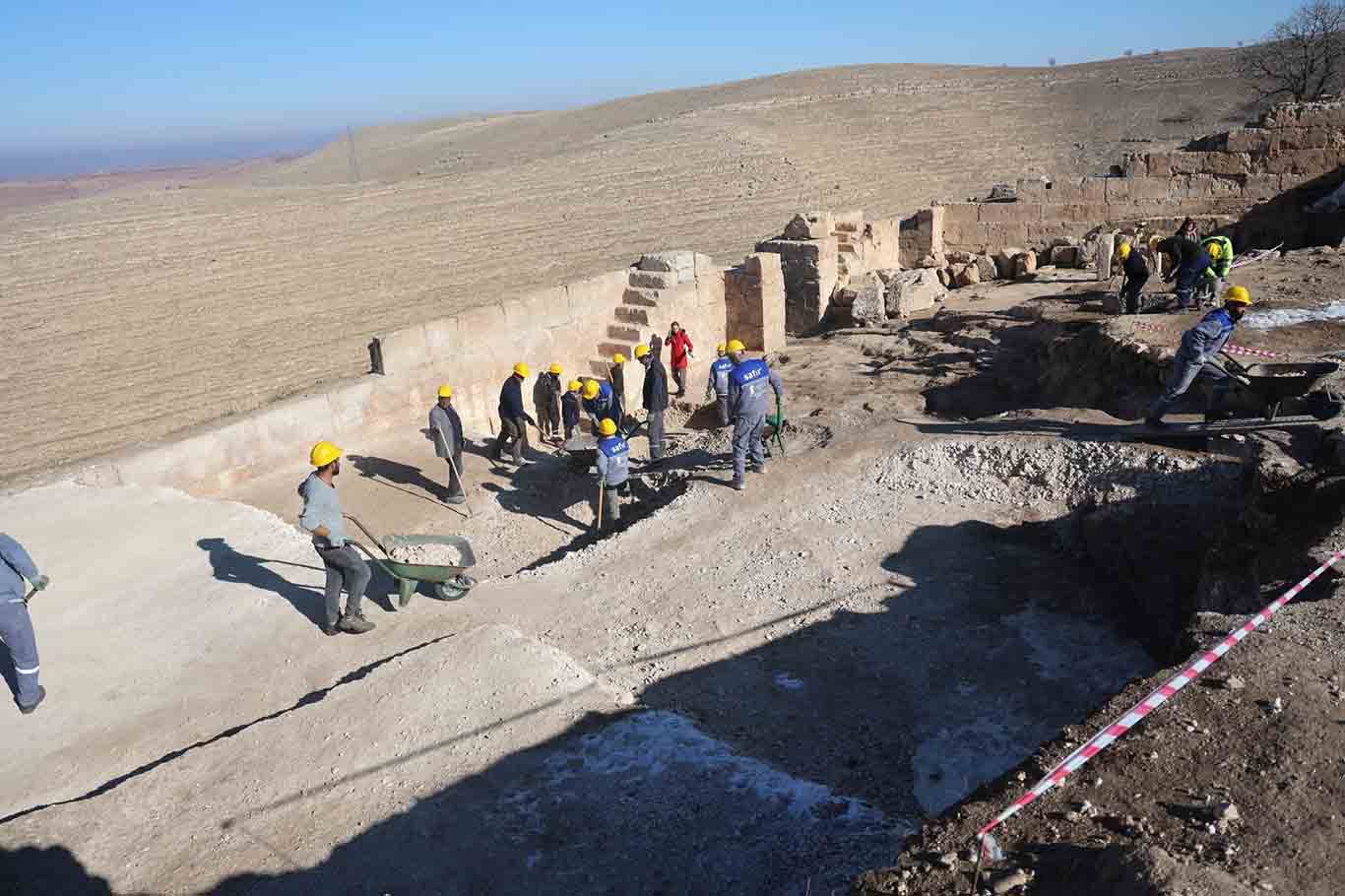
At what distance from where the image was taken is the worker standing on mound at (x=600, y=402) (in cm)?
1250

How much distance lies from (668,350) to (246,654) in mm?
9147

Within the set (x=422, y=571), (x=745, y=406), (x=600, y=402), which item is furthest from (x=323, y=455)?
(x=600, y=402)

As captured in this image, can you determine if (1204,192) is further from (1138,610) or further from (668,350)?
(1138,610)

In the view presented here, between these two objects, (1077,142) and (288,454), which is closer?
(288,454)

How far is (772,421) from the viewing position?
1036cm

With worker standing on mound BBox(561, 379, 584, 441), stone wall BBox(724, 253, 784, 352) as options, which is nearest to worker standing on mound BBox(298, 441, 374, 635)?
worker standing on mound BBox(561, 379, 584, 441)

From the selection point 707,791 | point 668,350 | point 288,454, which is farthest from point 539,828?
point 668,350

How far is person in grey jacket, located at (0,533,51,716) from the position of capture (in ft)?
21.9

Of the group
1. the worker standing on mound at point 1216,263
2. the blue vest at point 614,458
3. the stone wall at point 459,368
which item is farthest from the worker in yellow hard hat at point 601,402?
the worker standing on mound at point 1216,263

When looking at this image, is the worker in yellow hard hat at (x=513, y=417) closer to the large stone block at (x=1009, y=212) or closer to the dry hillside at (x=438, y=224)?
the dry hillside at (x=438, y=224)

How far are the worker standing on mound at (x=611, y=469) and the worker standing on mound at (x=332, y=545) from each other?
3.32 m

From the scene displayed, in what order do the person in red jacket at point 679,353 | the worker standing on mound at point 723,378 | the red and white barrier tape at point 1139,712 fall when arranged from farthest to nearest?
1. the person in red jacket at point 679,353
2. the worker standing on mound at point 723,378
3. the red and white barrier tape at point 1139,712

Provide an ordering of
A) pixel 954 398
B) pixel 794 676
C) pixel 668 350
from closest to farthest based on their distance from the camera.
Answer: pixel 794 676, pixel 954 398, pixel 668 350

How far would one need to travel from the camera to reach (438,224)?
27.4 metres
